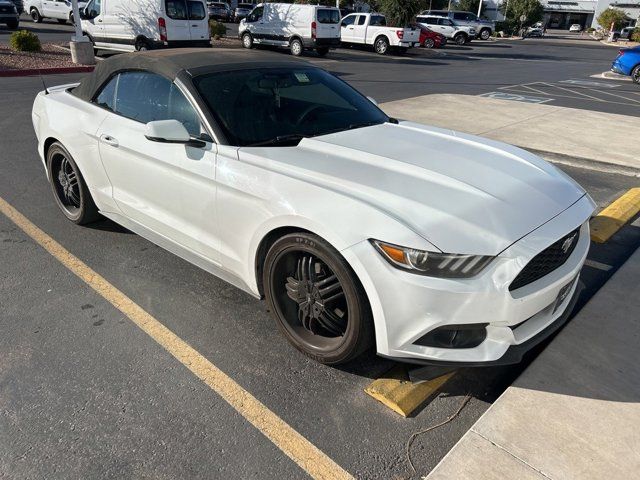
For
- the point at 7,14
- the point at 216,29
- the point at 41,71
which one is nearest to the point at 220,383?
the point at 41,71

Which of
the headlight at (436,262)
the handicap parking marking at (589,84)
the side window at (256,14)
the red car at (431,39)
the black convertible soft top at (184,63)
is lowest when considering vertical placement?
the handicap parking marking at (589,84)

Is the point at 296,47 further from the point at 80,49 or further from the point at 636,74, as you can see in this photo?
the point at 636,74

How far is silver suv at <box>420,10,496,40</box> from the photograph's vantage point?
4156 centimetres

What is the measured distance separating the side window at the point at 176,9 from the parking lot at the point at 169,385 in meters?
13.9

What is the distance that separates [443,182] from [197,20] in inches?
660

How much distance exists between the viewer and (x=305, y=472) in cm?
220

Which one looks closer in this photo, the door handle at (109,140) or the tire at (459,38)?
the door handle at (109,140)

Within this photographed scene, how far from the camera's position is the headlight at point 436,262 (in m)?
2.28

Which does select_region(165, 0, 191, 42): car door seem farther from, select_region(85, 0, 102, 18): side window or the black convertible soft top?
the black convertible soft top

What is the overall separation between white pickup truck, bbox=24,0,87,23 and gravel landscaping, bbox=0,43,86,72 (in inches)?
483

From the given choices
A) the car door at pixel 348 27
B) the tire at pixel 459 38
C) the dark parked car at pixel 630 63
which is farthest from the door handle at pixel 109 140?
the tire at pixel 459 38

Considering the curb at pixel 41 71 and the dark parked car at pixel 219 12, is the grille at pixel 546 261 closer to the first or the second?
the curb at pixel 41 71

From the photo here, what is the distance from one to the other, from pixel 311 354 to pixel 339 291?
0.47 meters

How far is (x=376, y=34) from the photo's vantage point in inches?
1006
